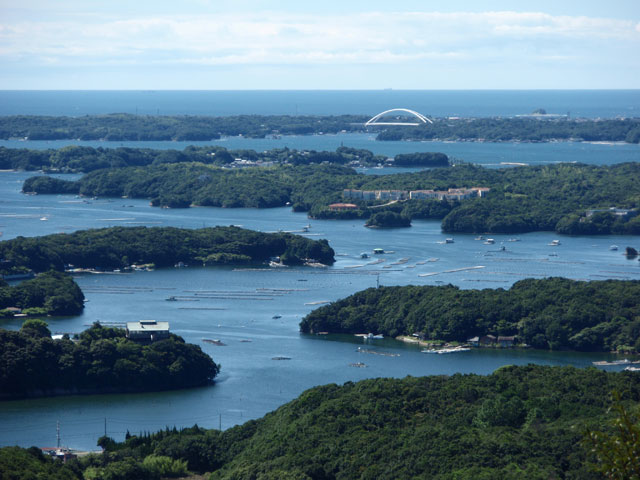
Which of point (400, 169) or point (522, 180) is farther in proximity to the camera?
point (400, 169)

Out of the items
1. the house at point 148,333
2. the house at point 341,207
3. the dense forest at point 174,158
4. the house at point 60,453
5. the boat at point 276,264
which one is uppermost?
the dense forest at point 174,158

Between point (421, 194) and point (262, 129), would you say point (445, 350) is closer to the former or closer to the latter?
point (421, 194)

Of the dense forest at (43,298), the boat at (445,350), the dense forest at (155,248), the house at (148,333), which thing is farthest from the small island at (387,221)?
the house at (148,333)

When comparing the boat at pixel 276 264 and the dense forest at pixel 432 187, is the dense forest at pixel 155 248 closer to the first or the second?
the boat at pixel 276 264

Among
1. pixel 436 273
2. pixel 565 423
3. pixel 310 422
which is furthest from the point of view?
pixel 436 273

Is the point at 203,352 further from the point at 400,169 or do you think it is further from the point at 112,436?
the point at 400,169

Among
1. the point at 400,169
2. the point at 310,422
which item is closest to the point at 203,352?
the point at 310,422
